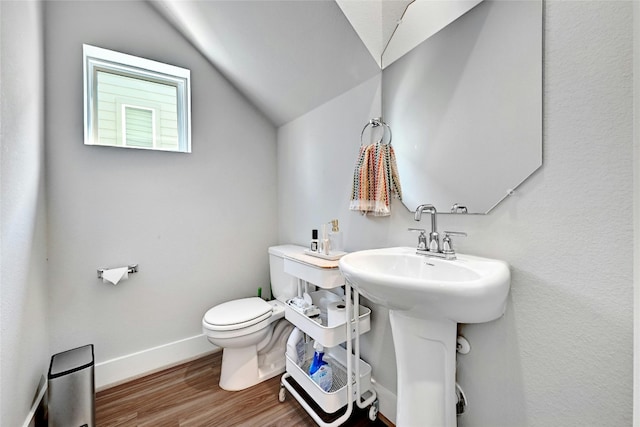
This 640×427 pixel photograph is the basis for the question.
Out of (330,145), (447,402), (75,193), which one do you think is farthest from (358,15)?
(75,193)

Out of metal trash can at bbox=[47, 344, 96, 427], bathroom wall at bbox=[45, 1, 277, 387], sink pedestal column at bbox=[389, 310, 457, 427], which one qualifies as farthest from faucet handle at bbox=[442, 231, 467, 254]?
metal trash can at bbox=[47, 344, 96, 427]

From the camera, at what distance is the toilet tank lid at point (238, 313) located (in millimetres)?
1479

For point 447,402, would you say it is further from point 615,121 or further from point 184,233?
point 184,233

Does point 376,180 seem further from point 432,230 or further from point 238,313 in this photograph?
point 238,313

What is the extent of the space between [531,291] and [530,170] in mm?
395

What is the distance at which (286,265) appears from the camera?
1.53 m

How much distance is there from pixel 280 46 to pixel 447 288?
154 centimetres

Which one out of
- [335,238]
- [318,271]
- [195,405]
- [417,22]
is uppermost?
[417,22]

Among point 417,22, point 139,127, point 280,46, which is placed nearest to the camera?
point 417,22

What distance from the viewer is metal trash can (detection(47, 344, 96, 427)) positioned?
1152 millimetres

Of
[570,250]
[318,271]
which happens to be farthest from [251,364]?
[570,250]

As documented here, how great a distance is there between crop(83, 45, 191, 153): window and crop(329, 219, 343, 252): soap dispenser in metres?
1.23

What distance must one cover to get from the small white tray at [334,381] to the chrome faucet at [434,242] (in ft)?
2.40

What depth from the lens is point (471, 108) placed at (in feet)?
3.26
